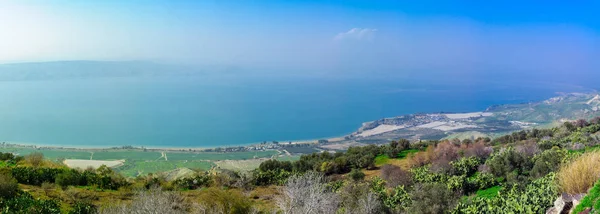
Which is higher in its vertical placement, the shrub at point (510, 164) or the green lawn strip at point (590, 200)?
the green lawn strip at point (590, 200)

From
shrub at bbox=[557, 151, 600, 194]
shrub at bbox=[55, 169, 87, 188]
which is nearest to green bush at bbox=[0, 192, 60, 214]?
shrub at bbox=[55, 169, 87, 188]

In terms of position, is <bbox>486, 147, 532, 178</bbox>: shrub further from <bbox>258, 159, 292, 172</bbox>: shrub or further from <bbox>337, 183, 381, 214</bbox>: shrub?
<bbox>258, 159, 292, 172</bbox>: shrub

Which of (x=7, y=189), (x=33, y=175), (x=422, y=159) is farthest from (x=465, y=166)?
(x=33, y=175)

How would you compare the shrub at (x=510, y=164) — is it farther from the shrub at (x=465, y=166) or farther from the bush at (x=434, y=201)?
the bush at (x=434, y=201)

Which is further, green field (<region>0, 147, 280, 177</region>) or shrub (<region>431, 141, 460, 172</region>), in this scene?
green field (<region>0, 147, 280, 177</region>)

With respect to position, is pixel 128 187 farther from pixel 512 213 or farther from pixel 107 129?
pixel 107 129

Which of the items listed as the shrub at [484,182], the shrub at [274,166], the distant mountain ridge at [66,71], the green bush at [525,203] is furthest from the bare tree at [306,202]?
the distant mountain ridge at [66,71]

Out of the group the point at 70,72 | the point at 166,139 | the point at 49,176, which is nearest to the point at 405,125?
the point at 166,139
